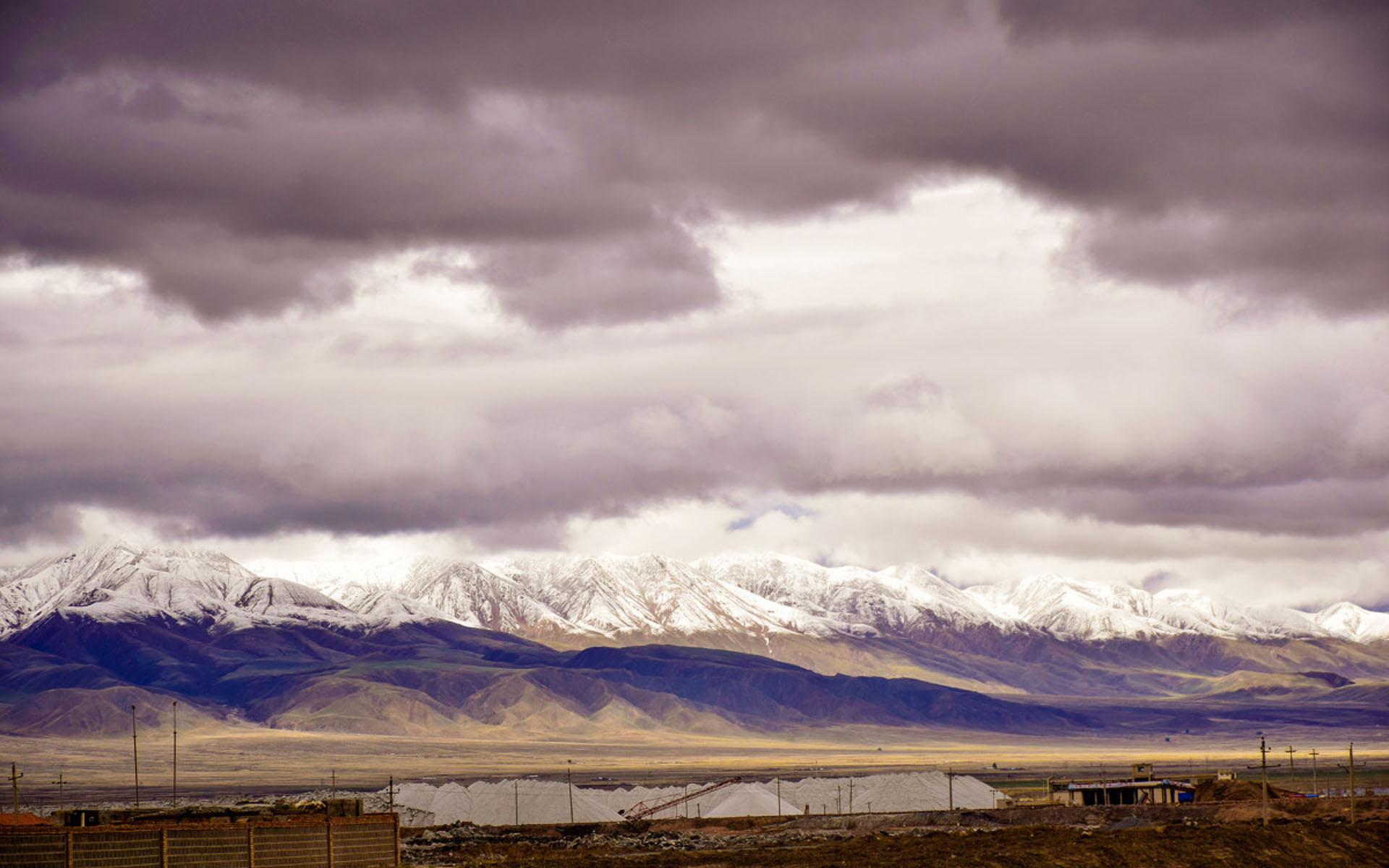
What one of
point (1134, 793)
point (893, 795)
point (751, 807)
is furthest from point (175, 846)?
point (893, 795)

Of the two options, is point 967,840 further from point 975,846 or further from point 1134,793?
point 1134,793

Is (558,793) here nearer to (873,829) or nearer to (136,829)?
(873,829)

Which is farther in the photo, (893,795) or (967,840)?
(893,795)

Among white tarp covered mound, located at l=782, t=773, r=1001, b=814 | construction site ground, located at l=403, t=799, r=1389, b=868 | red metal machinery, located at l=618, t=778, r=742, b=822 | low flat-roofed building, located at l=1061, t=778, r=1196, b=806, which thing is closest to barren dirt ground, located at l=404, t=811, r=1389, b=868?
construction site ground, located at l=403, t=799, r=1389, b=868

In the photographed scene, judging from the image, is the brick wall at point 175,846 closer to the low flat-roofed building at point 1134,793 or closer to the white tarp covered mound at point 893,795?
the low flat-roofed building at point 1134,793

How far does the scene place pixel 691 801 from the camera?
168 meters

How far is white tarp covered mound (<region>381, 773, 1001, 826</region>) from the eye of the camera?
472 ft

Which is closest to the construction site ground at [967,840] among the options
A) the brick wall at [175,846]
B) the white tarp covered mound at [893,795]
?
the brick wall at [175,846]

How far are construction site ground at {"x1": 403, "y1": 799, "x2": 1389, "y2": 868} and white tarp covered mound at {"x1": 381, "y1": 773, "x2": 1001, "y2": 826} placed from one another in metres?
10.5

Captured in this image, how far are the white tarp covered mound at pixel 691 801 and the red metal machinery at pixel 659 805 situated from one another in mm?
619

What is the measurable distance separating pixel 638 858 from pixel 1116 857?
25102 millimetres

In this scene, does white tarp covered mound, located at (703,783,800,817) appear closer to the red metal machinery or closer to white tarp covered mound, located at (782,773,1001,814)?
the red metal machinery

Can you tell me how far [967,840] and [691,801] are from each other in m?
76.0

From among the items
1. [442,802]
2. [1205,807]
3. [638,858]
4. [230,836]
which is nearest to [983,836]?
[638,858]
